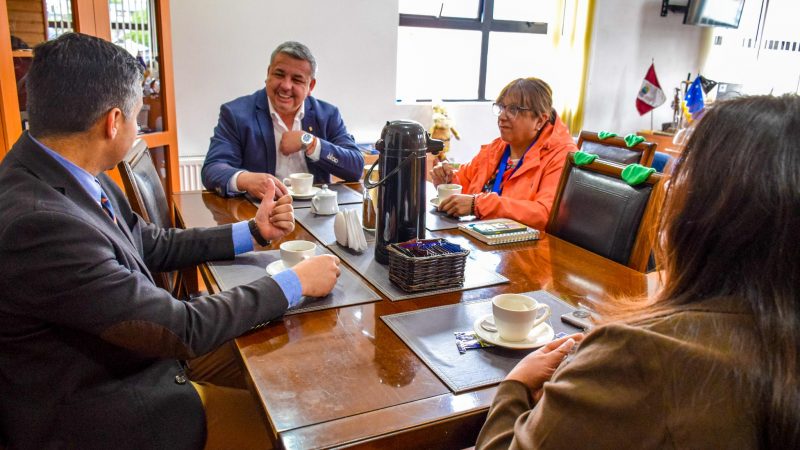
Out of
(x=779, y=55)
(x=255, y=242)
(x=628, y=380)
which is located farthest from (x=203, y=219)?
(x=779, y=55)

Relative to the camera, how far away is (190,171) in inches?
142

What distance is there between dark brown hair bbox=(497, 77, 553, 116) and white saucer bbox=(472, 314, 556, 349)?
1.41 metres

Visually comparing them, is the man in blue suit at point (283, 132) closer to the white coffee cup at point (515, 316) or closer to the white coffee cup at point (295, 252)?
the white coffee cup at point (295, 252)

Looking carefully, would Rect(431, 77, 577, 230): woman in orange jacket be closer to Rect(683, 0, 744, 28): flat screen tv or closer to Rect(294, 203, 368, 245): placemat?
Rect(294, 203, 368, 245): placemat

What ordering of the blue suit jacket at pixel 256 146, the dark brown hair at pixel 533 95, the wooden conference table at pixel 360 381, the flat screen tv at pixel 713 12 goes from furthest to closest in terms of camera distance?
1. the flat screen tv at pixel 713 12
2. the blue suit jacket at pixel 256 146
3. the dark brown hair at pixel 533 95
4. the wooden conference table at pixel 360 381

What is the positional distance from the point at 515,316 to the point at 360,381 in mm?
303

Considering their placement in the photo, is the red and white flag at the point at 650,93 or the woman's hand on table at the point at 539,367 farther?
the red and white flag at the point at 650,93

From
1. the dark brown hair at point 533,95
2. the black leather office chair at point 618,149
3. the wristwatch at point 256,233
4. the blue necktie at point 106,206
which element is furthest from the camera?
the black leather office chair at point 618,149

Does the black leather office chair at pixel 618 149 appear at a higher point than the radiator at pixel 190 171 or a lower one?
higher

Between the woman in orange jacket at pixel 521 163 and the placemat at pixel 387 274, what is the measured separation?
49cm

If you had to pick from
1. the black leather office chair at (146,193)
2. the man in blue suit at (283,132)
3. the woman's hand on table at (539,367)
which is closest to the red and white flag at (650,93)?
the man in blue suit at (283,132)

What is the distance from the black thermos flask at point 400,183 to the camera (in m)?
1.43

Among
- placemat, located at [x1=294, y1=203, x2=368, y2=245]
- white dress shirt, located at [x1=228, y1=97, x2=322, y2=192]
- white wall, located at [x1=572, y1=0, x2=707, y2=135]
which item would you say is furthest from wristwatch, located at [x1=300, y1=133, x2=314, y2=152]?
white wall, located at [x1=572, y1=0, x2=707, y2=135]

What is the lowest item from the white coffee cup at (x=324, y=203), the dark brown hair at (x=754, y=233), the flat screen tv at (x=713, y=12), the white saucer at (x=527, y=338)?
the white saucer at (x=527, y=338)
